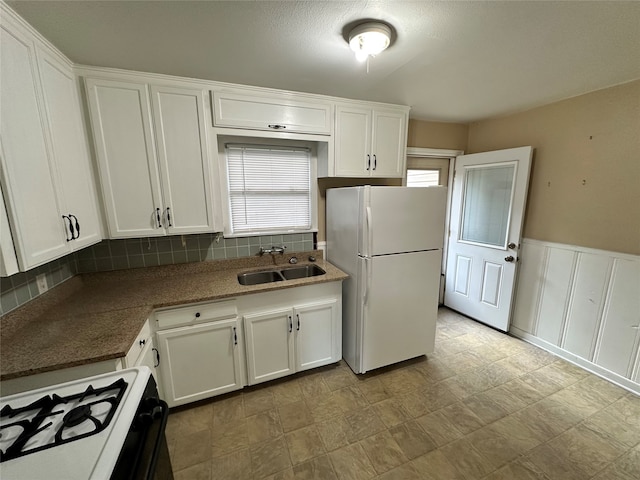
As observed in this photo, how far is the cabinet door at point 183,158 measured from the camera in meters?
1.78

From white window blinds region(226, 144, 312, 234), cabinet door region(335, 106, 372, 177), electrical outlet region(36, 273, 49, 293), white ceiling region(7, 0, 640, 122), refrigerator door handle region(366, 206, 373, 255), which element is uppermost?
white ceiling region(7, 0, 640, 122)

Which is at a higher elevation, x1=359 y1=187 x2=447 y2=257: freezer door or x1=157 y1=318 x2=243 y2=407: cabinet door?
x1=359 y1=187 x2=447 y2=257: freezer door

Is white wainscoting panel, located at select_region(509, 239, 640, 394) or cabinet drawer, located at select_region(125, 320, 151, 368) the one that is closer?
cabinet drawer, located at select_region(125, 320, 151, 368)

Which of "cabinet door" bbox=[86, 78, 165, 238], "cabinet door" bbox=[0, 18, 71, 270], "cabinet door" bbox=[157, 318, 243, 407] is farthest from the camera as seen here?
"cabinet door" bbox=[157, 318, 243, 407]

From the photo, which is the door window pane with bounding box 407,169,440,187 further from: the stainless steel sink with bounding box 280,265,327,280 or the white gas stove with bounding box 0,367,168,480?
the white gas stove with bounding box 0,367,168,480

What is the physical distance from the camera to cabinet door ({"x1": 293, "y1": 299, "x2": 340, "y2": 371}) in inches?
83.0

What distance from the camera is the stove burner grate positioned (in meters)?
0.73

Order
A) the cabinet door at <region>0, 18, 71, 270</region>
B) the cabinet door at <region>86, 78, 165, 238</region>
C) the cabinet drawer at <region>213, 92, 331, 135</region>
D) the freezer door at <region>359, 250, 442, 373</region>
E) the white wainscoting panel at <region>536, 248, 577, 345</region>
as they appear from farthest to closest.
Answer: the white wainscoting panel at <region>536, 248, 577, 345</region> < the freezer door at <region>359, 250, 442, 373</region> < the cabinet drawer at <region>213, 92, 331, 135</region> < the cabinet door at <region>86, 78, 165, 238</region> < the cabinet door at <region>0, 18, 71, 270</region>

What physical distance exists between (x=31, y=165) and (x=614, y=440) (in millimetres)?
3576

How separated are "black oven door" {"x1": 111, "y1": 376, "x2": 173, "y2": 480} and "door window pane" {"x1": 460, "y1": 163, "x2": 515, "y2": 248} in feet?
10.4

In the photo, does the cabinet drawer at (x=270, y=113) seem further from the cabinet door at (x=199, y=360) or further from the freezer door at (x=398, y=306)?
the cabinet door at (x=199, y=360)

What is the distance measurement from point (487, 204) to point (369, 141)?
1.61 meters

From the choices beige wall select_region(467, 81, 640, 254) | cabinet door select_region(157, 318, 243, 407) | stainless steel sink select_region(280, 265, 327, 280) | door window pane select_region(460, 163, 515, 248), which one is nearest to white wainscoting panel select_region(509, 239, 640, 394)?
beige wall select_region(467, 81, 640, 254)

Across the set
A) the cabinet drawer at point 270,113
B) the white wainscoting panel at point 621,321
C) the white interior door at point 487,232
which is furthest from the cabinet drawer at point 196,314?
the white wainscoting panel at point 621,321
